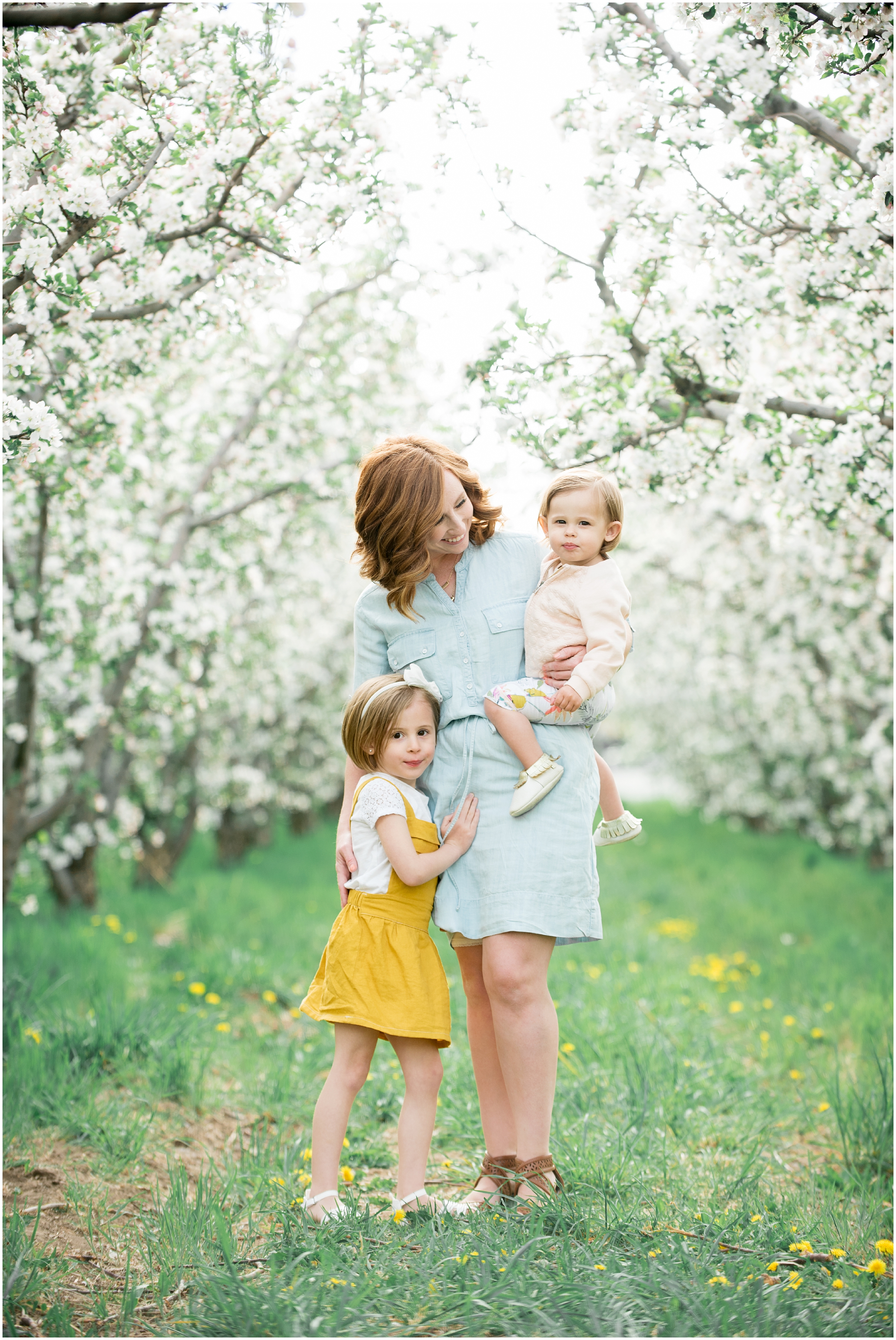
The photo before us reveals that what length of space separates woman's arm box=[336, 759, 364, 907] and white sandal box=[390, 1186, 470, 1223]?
2.55 feet

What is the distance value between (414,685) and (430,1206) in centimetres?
138

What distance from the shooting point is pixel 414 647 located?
10.5 ft

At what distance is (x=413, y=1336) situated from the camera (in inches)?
90.7

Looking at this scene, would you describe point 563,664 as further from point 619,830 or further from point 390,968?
point 390,968

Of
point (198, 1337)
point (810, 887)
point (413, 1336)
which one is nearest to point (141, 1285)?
point (198, 1337)

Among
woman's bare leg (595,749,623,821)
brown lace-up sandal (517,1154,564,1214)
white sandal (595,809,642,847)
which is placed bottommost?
brown lace-up sandal (517,1154,564,1214)

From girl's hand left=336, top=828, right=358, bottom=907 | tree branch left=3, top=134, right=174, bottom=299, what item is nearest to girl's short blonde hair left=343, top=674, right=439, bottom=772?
girl's hand left=336, top=828, right=358, bottom=907

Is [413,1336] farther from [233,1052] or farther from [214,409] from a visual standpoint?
[214,409]

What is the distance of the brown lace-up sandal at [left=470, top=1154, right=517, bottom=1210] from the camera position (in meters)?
2.99

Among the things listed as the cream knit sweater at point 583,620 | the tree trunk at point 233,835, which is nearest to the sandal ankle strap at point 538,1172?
the cream knit sweater at point 583,620

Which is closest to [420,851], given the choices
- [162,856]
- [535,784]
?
[535,784]

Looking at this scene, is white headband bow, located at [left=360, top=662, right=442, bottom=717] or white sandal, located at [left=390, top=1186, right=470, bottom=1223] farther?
white headband bow, located at [left=360, top=662, right=442, bottom=717]

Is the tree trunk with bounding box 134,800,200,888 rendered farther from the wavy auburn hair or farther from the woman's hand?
the woman's hand

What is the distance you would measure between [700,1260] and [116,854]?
9185 millimetres
